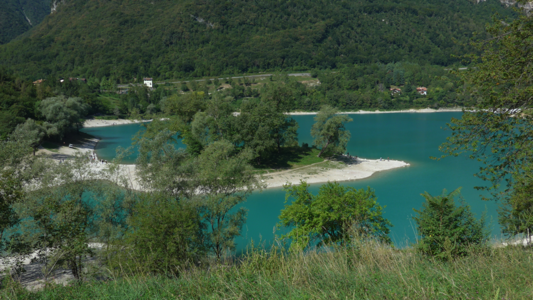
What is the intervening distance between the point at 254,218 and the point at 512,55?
20.0 metres

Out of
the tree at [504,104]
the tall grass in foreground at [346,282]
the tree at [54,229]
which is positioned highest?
the tree at [504,104]

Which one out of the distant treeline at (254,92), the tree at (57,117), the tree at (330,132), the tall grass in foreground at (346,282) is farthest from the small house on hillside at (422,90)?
the tall grass in foreground at (346,282)

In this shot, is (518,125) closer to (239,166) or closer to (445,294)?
(445,294)

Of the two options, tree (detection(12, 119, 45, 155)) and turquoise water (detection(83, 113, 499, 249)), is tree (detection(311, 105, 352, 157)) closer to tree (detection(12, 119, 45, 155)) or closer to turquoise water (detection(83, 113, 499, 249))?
turquoise water (detection(83, 113, 499, 249))

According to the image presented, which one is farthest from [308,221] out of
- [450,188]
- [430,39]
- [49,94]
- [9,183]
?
[430,39]

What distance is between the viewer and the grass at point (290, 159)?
34.2 meters

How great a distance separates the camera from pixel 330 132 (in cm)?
3612

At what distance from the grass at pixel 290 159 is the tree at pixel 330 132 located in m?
1.43

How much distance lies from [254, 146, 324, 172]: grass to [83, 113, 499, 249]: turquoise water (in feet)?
16.3

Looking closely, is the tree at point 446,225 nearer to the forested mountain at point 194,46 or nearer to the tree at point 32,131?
the tree at point 32,131

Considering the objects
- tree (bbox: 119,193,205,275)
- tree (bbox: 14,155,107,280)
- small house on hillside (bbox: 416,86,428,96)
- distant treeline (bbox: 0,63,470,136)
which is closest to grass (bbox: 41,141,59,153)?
distant treeline (bbox: 0,63,470,136)

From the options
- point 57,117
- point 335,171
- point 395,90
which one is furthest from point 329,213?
point 395,90

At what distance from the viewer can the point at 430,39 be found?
198 metres

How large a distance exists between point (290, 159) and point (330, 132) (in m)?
5.07
